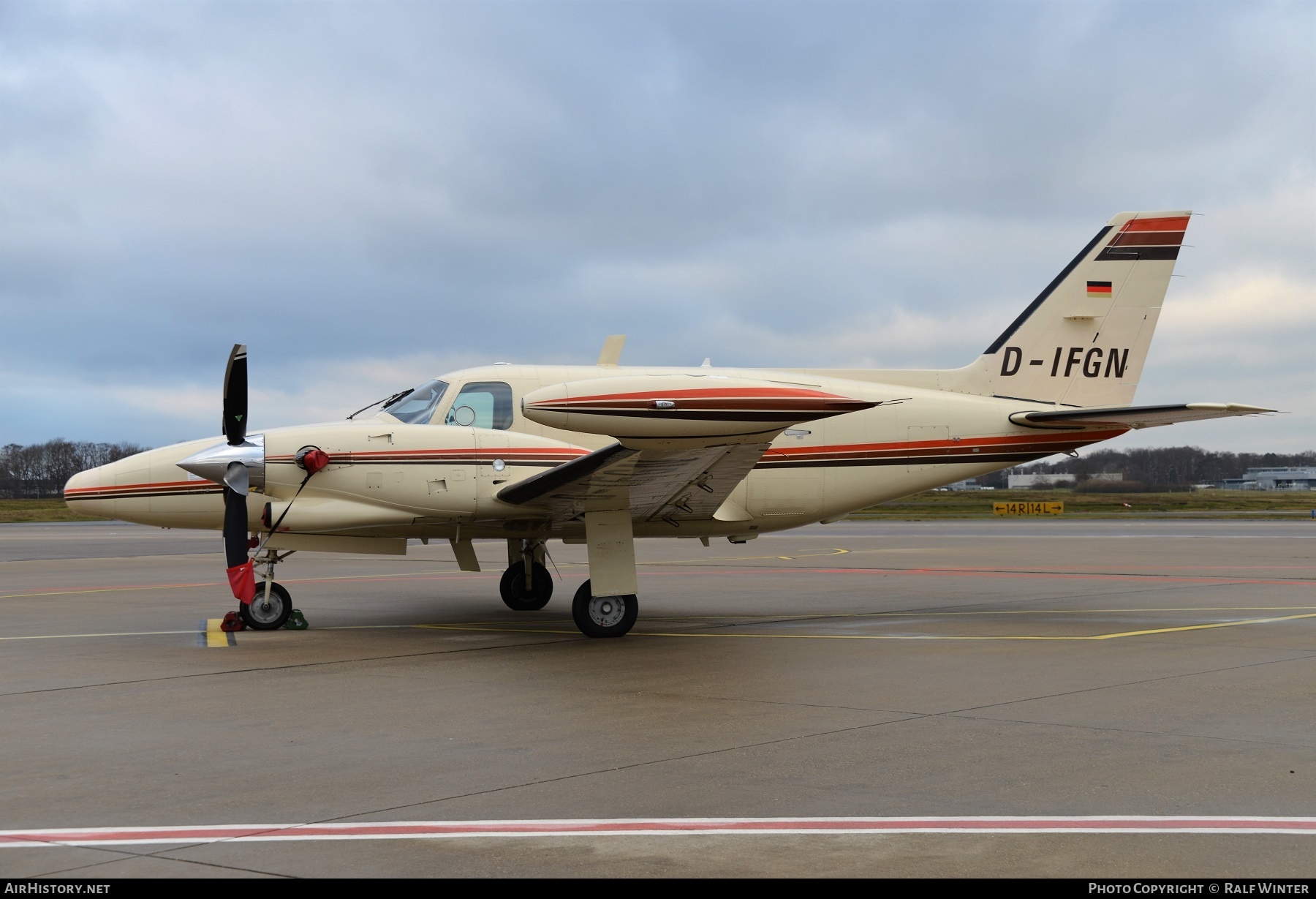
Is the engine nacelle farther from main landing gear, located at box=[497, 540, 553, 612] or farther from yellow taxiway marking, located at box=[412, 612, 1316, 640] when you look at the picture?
main landing gear, located at box=[497, 540, 553, 612]

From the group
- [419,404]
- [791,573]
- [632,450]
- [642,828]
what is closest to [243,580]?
[419,404]

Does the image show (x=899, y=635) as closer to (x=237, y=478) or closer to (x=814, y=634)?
(x=814, y=634)

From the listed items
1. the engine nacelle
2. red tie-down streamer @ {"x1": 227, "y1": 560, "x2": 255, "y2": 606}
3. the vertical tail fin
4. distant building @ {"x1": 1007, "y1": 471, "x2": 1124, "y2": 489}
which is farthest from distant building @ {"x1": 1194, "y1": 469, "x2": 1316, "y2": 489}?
red tie-down streamer @ {"x1": 227, "y1": 560, "x2": 255, "y2": 606}

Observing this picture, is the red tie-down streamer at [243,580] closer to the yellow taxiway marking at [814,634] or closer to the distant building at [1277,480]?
the yellow taxiway marking at [814,634]

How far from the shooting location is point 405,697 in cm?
842

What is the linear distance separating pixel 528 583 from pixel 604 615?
340 cm

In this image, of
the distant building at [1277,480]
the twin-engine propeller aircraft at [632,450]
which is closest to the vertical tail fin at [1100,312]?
the twin-engine propeller aircraft at [632,450]

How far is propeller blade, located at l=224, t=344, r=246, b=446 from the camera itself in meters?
12.1

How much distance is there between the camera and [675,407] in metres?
9.39

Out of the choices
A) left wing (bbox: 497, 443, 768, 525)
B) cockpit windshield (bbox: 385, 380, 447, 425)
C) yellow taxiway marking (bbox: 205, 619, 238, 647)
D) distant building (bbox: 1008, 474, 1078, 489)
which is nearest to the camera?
left wing (bbox: 497, 443, 768, 525)

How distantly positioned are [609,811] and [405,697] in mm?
3732

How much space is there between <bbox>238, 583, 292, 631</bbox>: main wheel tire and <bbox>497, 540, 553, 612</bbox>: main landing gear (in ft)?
11.1

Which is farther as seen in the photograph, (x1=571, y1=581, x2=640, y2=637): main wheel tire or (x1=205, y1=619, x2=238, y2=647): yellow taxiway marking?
(x1=571, y1=581, x2=640, y2=637): main wheel tire
